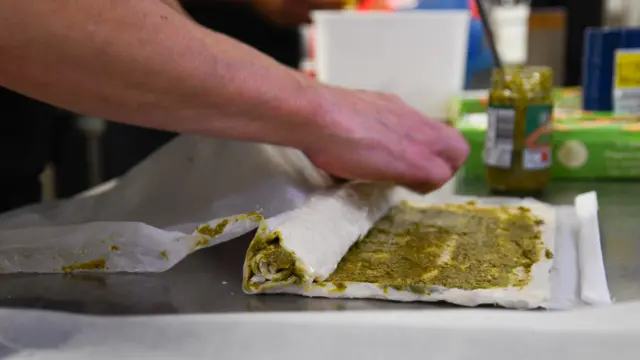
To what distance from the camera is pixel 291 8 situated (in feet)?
4.27

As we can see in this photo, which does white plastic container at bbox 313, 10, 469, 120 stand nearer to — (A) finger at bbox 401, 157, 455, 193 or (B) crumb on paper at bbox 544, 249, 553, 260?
(A) finger at bbox 401, 157, 455, 193

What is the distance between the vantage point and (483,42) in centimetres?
145

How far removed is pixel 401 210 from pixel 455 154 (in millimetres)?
78

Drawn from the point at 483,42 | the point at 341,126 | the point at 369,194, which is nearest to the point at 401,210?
the point at 369,194

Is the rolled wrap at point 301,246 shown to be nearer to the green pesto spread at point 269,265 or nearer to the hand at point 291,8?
the green pesto spread at point 269,265

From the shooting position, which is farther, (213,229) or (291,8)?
(291,8)

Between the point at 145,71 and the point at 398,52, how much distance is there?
702 mm

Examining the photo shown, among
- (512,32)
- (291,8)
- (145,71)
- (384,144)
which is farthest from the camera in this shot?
(512,32)

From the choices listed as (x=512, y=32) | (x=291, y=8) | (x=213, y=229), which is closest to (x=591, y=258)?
(x=213, y=229)

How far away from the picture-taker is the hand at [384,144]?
628mm

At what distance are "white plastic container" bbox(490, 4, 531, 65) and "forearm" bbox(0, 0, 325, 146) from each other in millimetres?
1367

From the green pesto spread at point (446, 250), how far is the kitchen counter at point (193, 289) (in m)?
0.04

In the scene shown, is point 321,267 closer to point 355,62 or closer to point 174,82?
point 174,82

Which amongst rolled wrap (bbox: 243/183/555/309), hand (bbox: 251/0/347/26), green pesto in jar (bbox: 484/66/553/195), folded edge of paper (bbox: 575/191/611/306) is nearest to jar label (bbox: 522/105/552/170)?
green pesto in jar (bbox: 484/66/553/195)
